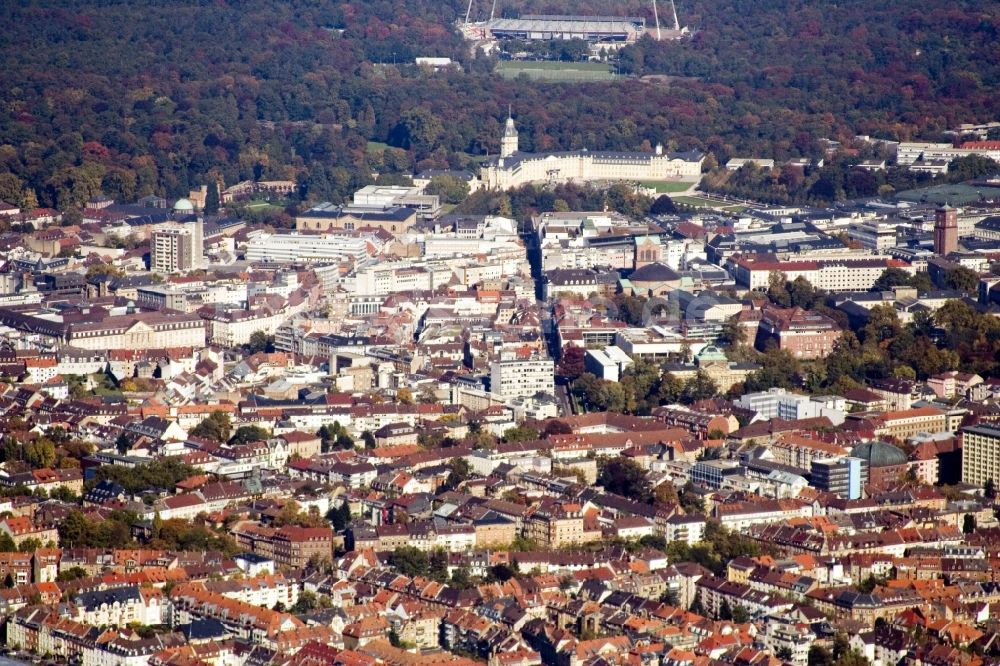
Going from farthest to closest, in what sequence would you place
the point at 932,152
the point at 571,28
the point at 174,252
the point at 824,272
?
the point at 571,28, the point at 932,152, the point at 174,252, the point at 824,272

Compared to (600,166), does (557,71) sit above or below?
below

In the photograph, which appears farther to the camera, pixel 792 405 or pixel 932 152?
pixel 932 152

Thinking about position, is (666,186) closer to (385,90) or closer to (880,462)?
(385,90)

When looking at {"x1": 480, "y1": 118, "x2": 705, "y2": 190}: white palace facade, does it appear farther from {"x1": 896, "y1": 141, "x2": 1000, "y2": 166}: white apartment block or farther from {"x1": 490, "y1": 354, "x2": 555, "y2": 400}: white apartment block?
{"x1": 490, "y1": 354, "x2": 555, "y2": 400}: white apartment block

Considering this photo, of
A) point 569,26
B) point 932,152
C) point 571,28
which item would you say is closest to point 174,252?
point 932,152

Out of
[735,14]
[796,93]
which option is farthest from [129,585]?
[735,14]

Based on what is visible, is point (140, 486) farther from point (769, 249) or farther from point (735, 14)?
point (735, 14)

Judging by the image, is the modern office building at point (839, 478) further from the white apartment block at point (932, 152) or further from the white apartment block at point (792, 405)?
the white apartment block at point (932, 152)

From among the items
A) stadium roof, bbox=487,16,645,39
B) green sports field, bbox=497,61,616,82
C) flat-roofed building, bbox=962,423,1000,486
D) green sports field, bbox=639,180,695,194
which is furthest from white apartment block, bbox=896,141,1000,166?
flat-roofed building, bbox=962,423,1000,486
